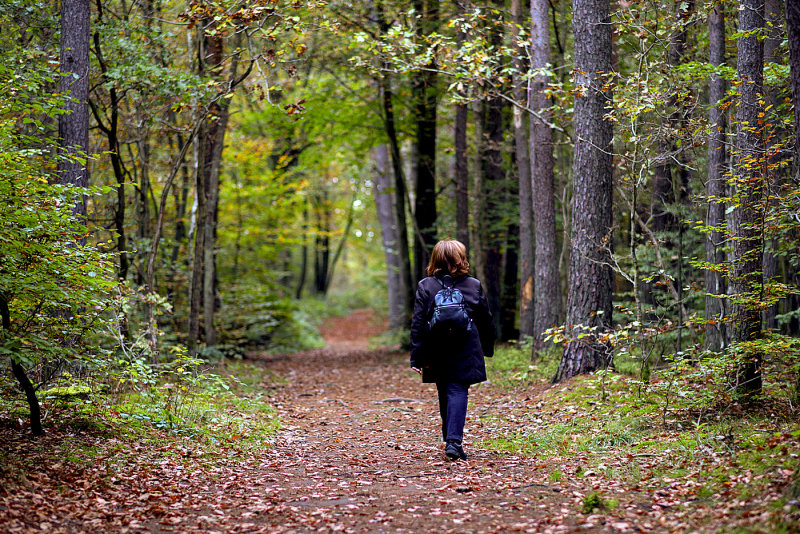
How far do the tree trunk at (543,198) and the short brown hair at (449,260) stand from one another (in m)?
5.79

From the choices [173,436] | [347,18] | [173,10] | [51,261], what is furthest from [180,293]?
[51,261]

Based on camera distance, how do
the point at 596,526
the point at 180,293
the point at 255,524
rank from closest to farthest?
the point at 596,526
the point at 255,524
the point at 180,293

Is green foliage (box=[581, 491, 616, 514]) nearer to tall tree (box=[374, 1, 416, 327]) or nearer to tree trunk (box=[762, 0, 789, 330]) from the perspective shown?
tree trunk (box=[762, 0, 789, 330])

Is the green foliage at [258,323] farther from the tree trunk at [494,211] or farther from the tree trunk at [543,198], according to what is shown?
the tree trunk at [543,198]

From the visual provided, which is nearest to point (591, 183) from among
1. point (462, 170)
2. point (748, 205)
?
point (748, 205)

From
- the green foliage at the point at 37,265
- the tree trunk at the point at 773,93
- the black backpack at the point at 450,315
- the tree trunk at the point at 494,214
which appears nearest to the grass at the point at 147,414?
the green foliage at the point at 37,265

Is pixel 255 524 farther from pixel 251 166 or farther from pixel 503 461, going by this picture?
pixel 251 166

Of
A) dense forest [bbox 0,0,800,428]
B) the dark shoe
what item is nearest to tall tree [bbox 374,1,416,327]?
dense forest [bbox 0,0,800,428]

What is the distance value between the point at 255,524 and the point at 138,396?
395cm

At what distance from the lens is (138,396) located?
778 cm

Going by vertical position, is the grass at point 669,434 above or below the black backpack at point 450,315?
below

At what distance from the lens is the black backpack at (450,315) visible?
5922mm

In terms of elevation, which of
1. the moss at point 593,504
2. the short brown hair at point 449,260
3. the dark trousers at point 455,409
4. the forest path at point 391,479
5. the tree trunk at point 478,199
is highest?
the tree trunk at point 478,199

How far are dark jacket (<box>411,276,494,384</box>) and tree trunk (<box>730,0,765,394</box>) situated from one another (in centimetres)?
231
